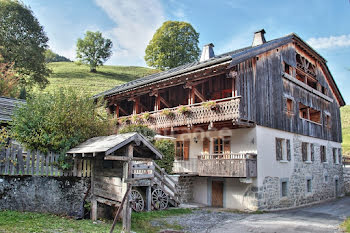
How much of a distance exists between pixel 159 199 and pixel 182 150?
6091mm

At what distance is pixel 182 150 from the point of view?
18656mm

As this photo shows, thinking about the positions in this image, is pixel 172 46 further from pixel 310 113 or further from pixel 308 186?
pixel 308 186

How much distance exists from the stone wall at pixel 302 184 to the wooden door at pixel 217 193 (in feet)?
7.20

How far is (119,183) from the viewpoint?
360 inches

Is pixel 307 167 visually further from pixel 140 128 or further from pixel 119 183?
pixel 119 183

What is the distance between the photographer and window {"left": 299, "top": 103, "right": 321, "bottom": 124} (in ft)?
71.5

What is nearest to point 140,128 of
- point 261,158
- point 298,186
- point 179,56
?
point 261,158

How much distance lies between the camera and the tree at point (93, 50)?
236 feet

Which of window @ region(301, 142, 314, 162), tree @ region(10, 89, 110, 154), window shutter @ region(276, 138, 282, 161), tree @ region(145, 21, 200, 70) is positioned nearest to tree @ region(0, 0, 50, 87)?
tree @ region(145, 21, 200, 70)

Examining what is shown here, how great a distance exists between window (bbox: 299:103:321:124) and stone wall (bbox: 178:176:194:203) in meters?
10.1

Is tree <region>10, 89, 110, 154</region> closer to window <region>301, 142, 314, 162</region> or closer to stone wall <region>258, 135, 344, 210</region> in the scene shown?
stone wall <region>258, 135, 344, 210</region>

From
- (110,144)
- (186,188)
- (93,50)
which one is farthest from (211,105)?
(93,50)

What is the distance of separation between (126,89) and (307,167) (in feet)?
43.7

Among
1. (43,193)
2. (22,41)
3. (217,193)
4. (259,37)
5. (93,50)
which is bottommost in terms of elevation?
(217,193)
